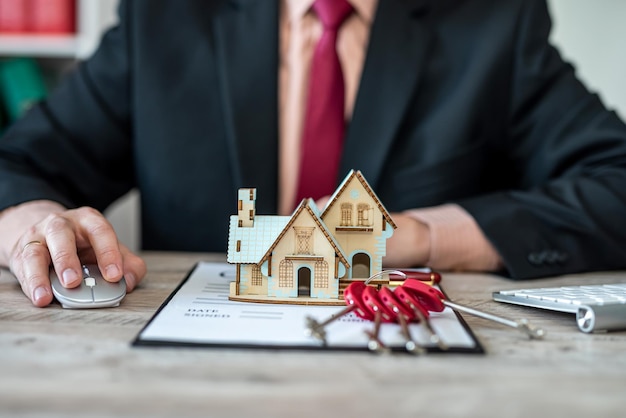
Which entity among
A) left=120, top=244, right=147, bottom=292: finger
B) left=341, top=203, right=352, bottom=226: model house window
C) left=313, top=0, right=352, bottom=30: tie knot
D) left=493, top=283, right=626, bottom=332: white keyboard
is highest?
left=313, top=0, right=352, bottom=30: tie knot

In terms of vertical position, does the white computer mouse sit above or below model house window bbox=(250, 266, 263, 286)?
below

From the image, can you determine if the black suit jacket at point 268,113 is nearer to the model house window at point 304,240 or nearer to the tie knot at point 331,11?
the tie knot at point 331,11

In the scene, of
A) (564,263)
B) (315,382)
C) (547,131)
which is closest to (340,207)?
(315,382)

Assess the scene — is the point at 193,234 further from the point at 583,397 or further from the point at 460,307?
the point at 583,397

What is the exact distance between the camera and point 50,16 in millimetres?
1912

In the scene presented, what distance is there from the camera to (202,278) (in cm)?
85

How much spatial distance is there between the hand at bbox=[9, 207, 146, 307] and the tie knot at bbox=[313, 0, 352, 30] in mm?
658

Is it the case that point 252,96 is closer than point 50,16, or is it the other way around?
point 252,96

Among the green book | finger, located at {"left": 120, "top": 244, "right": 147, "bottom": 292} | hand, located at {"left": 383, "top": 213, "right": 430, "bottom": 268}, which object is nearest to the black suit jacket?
hand, located at {"left": 383, "top": 213, "right": 430, "bottom": 268}

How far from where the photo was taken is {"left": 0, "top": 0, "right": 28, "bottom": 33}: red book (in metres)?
1.89

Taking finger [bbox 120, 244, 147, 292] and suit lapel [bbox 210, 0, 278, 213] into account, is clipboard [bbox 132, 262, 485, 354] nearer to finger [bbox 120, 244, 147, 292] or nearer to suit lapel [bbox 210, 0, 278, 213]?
finger [bbox 120, 244, 147, 292]

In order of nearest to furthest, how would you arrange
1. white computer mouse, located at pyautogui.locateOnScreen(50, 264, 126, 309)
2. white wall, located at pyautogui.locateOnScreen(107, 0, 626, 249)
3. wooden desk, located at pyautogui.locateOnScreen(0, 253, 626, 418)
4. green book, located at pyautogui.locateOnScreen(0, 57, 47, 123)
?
wooden desk, located at pyautogui.locateOnScreen(0, 253, 626, 418) < white computer mouse, located at pyautogui.locateOnScreen(50, 264, 126, 309) < green book, located at pyautogui.locateOnScreen(0, 57, 47, 123) < white wall, located at pyautogui.locateOnScreen(107, 0, 626, 249)

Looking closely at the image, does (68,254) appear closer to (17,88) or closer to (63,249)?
(63,249)

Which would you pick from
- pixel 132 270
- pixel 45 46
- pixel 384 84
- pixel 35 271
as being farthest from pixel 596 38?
pixel 35 271
